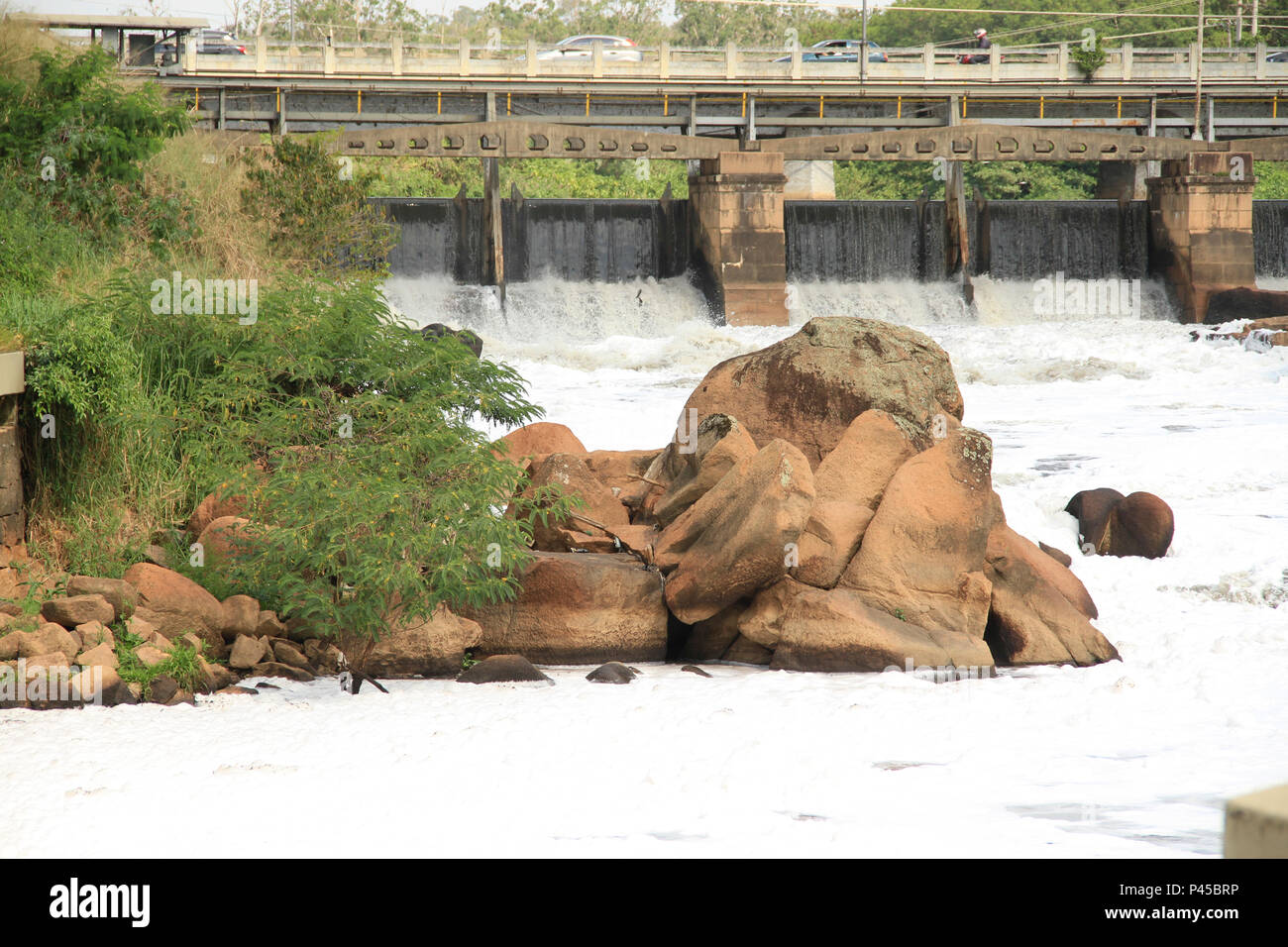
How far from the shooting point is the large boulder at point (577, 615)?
727 centimetres

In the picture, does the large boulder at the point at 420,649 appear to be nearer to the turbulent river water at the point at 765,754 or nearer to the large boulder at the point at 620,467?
the turbulent river water at the point at 765,754

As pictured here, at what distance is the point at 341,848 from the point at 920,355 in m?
5.59

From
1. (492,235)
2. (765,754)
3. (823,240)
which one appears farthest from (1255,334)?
(765,754)

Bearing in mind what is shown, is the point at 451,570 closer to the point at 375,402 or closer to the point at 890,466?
the point at 375,402

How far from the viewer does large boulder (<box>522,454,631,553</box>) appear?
26.3 feet

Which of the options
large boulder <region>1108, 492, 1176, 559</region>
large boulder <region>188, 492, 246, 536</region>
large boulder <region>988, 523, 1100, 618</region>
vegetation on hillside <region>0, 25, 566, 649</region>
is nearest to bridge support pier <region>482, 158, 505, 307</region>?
vegetation on hillside <region>0, 25, 566, 649</region>

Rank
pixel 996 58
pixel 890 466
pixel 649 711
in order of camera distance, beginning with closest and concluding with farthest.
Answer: pixel 649 711 < pixel 890 466 < pixel 996 58

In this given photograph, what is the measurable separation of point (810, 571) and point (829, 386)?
1737 millimetres

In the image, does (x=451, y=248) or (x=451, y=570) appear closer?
(x=451, y=570)

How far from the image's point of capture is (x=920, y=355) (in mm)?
8977

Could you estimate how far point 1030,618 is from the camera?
756cm

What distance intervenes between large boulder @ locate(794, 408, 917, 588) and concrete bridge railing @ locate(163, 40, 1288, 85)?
2525 cm

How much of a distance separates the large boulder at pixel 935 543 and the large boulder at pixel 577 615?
1091 millimetres
